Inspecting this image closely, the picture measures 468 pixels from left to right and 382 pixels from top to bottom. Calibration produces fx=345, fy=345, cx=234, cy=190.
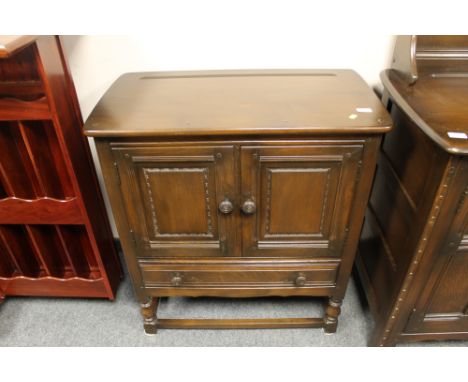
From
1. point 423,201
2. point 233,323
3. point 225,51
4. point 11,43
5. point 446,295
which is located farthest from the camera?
point 233,323

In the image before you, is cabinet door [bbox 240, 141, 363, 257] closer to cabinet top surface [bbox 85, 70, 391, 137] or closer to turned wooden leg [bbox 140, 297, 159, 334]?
cabinet top surface [bbox 85, 70, 391, 137]

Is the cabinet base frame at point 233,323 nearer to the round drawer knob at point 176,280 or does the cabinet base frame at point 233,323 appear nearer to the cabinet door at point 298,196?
the round drawer knob at point 176,280

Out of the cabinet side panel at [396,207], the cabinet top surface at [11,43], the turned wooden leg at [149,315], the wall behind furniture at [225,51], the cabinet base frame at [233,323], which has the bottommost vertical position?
the cabinet base frame at [233,323]

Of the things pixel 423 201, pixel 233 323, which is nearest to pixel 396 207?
pixel 423 201

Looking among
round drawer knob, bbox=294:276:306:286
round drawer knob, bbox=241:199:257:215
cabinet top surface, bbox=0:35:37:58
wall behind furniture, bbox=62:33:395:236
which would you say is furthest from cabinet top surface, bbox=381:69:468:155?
cabinet top surface, bbox=0:35:37:58

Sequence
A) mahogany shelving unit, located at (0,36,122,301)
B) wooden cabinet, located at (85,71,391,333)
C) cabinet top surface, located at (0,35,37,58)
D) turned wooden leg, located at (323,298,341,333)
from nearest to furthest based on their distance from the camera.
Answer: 1. cabinet top surface, located at (0,35,37,58)
2. wooden cabinet, located at (85,71,391,333)
3. mahogany shelving unit, located at (0,36,122,301)
4. turned wooden leg, located at (323,298,341,333)

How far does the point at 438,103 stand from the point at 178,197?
0.69 meters

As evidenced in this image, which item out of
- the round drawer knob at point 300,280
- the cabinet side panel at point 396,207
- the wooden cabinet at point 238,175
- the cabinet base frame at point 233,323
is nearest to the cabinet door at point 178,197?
the wooden cabinet at point 238,175

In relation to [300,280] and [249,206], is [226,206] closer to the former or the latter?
[249,206]

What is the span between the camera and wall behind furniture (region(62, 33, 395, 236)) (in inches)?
41.6

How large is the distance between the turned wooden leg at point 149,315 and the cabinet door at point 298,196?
1.32 feet

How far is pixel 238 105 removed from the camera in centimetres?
86

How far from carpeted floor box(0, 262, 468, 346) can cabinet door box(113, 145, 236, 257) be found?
40 cm

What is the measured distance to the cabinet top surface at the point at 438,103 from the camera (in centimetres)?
71
